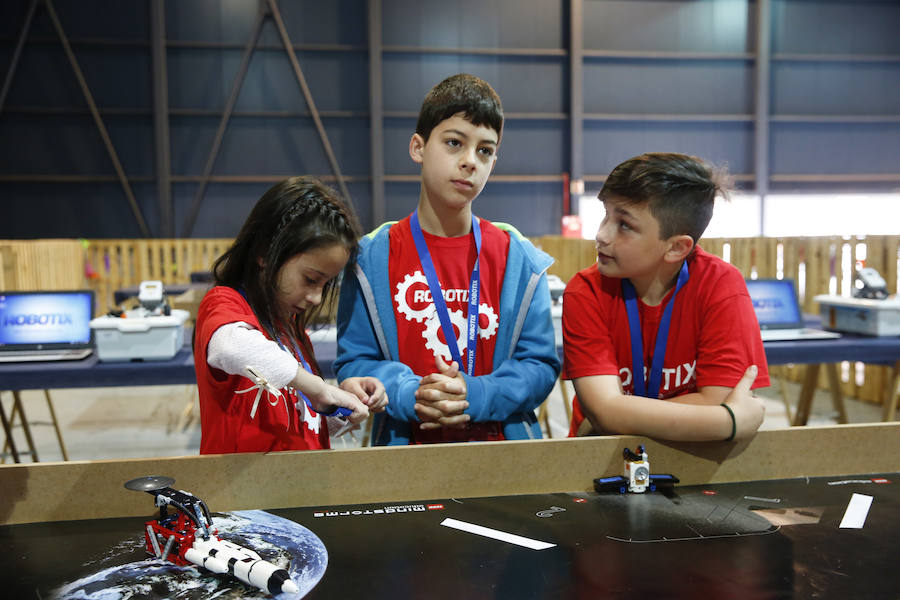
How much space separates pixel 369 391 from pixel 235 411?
0.26 meters

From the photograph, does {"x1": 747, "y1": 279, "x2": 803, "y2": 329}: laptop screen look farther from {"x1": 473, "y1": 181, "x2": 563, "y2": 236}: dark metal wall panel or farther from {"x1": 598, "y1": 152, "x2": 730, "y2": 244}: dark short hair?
{"x1": 473, "y1": 181, "x2": 563, "y2": 236}: dark metal wall panel

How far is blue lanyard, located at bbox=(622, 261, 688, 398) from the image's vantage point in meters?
1.57

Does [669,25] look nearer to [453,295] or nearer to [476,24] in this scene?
[476,24]

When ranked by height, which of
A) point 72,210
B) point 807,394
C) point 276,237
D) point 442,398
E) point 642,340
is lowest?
point 807,394

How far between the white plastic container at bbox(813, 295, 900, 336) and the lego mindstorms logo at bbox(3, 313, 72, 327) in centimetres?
365

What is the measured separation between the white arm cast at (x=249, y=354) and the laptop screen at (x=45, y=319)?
2.32m

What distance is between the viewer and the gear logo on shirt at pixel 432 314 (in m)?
1.69

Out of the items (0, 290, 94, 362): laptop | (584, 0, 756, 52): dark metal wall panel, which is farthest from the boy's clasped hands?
(584, 0, 756, 52): dark metal wall panel

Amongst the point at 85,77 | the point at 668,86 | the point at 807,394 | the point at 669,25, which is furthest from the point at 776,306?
the point at 85,77

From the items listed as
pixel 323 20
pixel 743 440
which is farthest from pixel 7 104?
pixel 743 440

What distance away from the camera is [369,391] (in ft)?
4.91

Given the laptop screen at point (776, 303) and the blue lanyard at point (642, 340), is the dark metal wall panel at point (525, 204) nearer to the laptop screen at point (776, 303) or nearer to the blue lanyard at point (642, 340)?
the laptop screen at point (776, 303)

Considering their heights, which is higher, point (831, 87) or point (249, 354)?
point (831, 87)

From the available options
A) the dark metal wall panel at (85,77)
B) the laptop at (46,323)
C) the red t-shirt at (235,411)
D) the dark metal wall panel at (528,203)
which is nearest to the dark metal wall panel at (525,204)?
the dark metal wall panel at (528,203)
